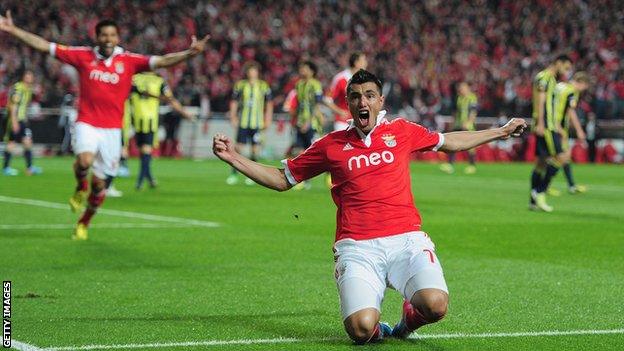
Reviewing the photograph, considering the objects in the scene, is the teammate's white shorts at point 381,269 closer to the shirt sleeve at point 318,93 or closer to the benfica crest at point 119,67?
the benfica crest at point 119,67

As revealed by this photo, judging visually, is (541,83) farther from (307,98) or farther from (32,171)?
(32,171)

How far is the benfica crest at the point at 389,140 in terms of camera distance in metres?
7.96

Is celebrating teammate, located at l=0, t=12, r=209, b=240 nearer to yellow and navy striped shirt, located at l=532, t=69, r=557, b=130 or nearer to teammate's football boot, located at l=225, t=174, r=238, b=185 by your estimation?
yellow and navy striped shirt, located at l=532, t=69, r=557, b=130

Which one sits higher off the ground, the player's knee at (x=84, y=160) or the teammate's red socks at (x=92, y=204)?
the player's knee at (x=84, y=160)

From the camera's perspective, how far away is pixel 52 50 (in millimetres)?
13555

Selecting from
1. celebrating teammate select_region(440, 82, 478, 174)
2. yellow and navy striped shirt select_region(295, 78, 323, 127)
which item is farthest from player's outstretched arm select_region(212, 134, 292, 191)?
Result: celebrating teammate select_region(440, 82, 478, 174)

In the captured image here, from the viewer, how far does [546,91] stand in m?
19.5

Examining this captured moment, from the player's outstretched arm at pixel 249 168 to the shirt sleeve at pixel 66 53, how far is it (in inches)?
248

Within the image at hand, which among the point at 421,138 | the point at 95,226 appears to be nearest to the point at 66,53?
the point at 95,226

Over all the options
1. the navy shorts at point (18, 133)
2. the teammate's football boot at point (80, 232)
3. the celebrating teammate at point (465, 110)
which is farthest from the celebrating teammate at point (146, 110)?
the celebrating teammate at point (465, 110)

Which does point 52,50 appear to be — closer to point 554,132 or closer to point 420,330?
point 420,330

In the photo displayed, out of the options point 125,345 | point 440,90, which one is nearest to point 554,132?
point 125,345

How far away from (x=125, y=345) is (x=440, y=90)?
121ft

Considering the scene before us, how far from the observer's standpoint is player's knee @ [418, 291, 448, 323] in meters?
7.30
